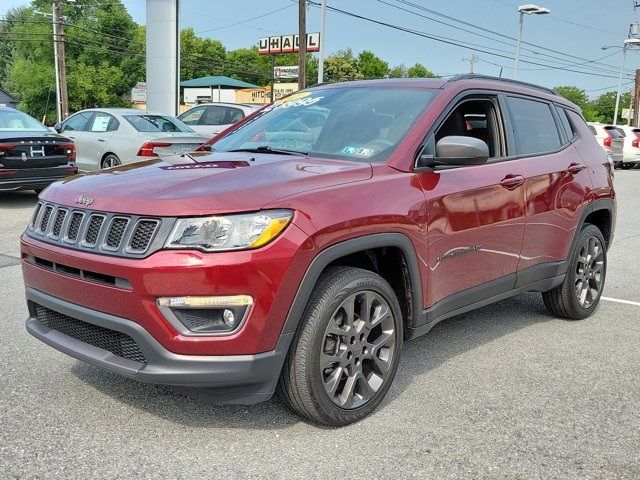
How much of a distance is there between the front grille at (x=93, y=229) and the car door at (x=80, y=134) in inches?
416

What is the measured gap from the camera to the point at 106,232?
2949 millimetres

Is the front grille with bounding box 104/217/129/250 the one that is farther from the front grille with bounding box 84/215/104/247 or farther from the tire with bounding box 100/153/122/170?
the tire with bounding box 100/153/122/170

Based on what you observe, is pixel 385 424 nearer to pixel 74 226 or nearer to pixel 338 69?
pixel 74 226

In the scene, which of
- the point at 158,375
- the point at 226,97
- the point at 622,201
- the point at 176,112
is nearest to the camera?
the point at 158,375

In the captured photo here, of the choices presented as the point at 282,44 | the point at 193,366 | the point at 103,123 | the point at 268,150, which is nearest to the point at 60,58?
the point at 282,44

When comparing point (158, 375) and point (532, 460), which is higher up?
point (158, 375)

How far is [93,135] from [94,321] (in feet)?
35.2

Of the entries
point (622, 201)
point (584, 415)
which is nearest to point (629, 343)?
point (584, 415)

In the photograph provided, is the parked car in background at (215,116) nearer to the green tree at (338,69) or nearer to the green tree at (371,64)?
the green tree at (338,69)

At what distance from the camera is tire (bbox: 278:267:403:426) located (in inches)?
121

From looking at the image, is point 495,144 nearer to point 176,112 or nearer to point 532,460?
point 532,460

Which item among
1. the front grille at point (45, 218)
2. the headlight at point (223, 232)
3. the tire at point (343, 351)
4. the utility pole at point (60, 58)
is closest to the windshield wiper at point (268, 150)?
the tire at point (343, 351)

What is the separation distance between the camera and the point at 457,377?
4.04 metres

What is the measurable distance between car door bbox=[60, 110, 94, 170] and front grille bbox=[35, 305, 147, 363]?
403 inches
